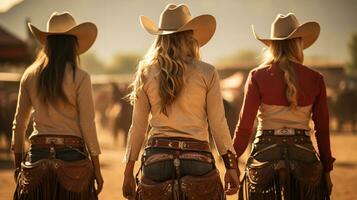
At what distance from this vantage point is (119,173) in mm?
14273

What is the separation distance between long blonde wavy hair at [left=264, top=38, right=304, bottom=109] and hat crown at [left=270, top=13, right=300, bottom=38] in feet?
0.20

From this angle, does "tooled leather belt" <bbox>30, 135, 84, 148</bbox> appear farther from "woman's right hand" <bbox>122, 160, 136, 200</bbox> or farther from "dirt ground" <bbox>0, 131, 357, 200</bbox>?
"dirt ground" <bbox>0, 131, 357, 200</bbox>

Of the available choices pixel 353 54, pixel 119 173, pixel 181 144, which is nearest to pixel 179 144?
pixel 181 144

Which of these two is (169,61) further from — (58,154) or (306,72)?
(306,72)

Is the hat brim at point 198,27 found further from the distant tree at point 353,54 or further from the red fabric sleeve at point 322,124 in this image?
the distant tree at point 353,54

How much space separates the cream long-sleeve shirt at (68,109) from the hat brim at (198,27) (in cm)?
56

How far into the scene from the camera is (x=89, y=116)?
17.6 ft

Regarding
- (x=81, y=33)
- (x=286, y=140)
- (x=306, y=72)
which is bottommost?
(x=286, y=140)

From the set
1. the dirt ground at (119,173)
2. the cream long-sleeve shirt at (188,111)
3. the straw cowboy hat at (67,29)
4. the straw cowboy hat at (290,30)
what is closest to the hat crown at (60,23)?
the straw cowboy hat at (67,29)

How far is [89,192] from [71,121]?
507mm

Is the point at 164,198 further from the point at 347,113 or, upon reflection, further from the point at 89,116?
the point at 347,113

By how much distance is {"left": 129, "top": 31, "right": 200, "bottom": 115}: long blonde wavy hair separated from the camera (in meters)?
4.65

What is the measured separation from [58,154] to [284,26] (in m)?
1.89

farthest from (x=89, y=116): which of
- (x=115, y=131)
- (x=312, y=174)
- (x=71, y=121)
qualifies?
(x=115, y=131)
